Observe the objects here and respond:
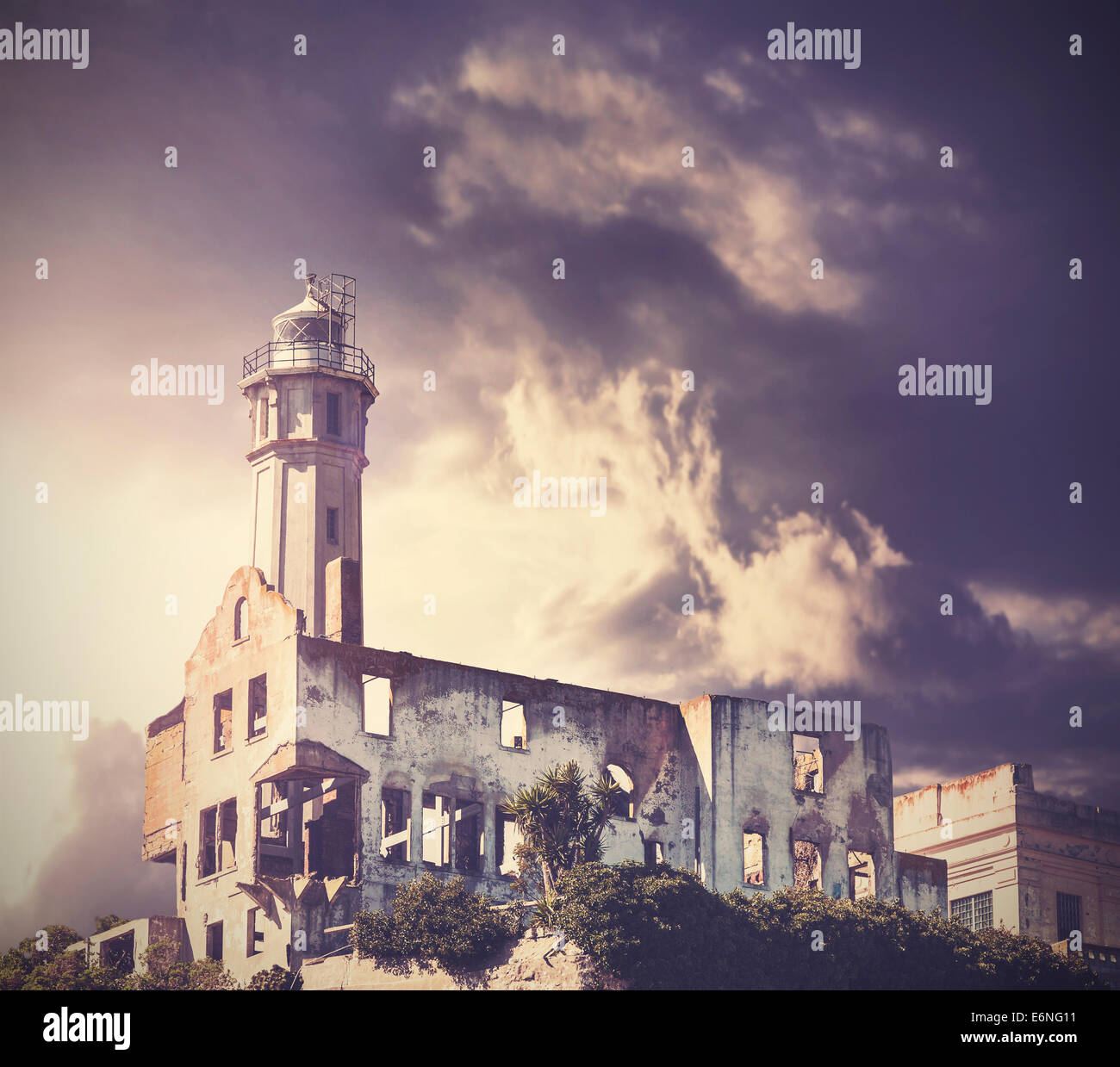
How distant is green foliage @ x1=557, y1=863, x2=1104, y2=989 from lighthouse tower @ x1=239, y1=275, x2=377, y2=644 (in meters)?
17.3

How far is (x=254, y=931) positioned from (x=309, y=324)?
23.5 metres

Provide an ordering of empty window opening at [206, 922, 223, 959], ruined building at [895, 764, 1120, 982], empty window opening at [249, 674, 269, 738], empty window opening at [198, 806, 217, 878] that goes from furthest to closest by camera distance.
Result: ruined building at [895, 764, 1120, 982], empty window opening at [198, 806, 217, 878], empty window opening at [249, 674, 269, 738], empty window opening at [206, 922, 223, 959]

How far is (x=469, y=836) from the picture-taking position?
1991 inches

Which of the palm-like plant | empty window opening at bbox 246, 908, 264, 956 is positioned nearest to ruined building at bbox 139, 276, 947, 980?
empty window opening at bbox 246, 908, 264, 956

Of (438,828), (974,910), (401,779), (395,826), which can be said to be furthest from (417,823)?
(974,910)

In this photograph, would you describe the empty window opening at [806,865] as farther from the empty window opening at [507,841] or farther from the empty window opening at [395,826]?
the empty window opening at [395,826]

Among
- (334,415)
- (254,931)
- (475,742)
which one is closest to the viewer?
(254,931)

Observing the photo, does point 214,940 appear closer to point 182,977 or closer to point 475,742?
point 182,977

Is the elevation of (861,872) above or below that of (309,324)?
below

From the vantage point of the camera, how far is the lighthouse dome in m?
63.2

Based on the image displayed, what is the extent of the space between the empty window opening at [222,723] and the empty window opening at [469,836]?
22.0ft

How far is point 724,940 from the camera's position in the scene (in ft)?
152

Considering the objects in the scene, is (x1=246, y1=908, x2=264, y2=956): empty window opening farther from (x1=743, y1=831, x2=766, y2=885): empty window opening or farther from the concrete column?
(x1=743, y1=831, x2=766, y2=885): empty window opening
